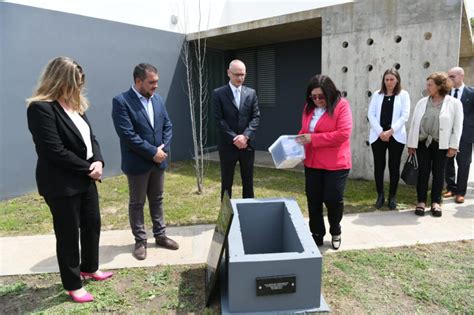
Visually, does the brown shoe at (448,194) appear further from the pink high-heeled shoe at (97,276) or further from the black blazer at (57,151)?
the black blazer at (57,151)

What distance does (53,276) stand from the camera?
3.33 metres

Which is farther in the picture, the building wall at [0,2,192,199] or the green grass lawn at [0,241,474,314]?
the building wall at [0,2,192,199]

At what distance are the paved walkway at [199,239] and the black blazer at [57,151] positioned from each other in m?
1.18

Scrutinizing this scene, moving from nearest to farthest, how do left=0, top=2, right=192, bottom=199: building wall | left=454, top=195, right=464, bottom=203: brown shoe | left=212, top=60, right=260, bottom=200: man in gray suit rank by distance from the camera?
left=212, top=60, right=260, bottom=200: man in gray suit < left=454, top=195, right=464, bottom=203: brown shoe < left=0, top=2, right=192, bottom=199: building wall

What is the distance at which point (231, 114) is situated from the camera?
4.16 metres

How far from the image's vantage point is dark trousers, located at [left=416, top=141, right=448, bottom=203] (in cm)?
462

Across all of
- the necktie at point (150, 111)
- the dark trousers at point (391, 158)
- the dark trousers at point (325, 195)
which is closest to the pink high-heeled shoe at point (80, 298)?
the necktie at point (150, 111)

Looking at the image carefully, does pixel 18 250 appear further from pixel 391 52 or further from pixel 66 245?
pixel 391 52

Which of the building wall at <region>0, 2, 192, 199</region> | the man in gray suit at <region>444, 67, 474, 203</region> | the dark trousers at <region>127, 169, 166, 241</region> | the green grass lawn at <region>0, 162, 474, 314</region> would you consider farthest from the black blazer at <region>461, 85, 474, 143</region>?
the building wall at <region>0, 2, 192, 199</region>

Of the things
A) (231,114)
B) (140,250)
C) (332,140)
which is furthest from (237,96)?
(140,250)

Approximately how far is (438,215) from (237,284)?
131 inches

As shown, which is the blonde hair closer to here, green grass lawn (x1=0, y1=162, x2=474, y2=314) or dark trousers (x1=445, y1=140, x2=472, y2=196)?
green grass lawn (x1=0, y1=162, x2=474, y2=314)

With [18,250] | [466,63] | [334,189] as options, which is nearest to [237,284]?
[334,189]

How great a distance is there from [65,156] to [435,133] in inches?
162
